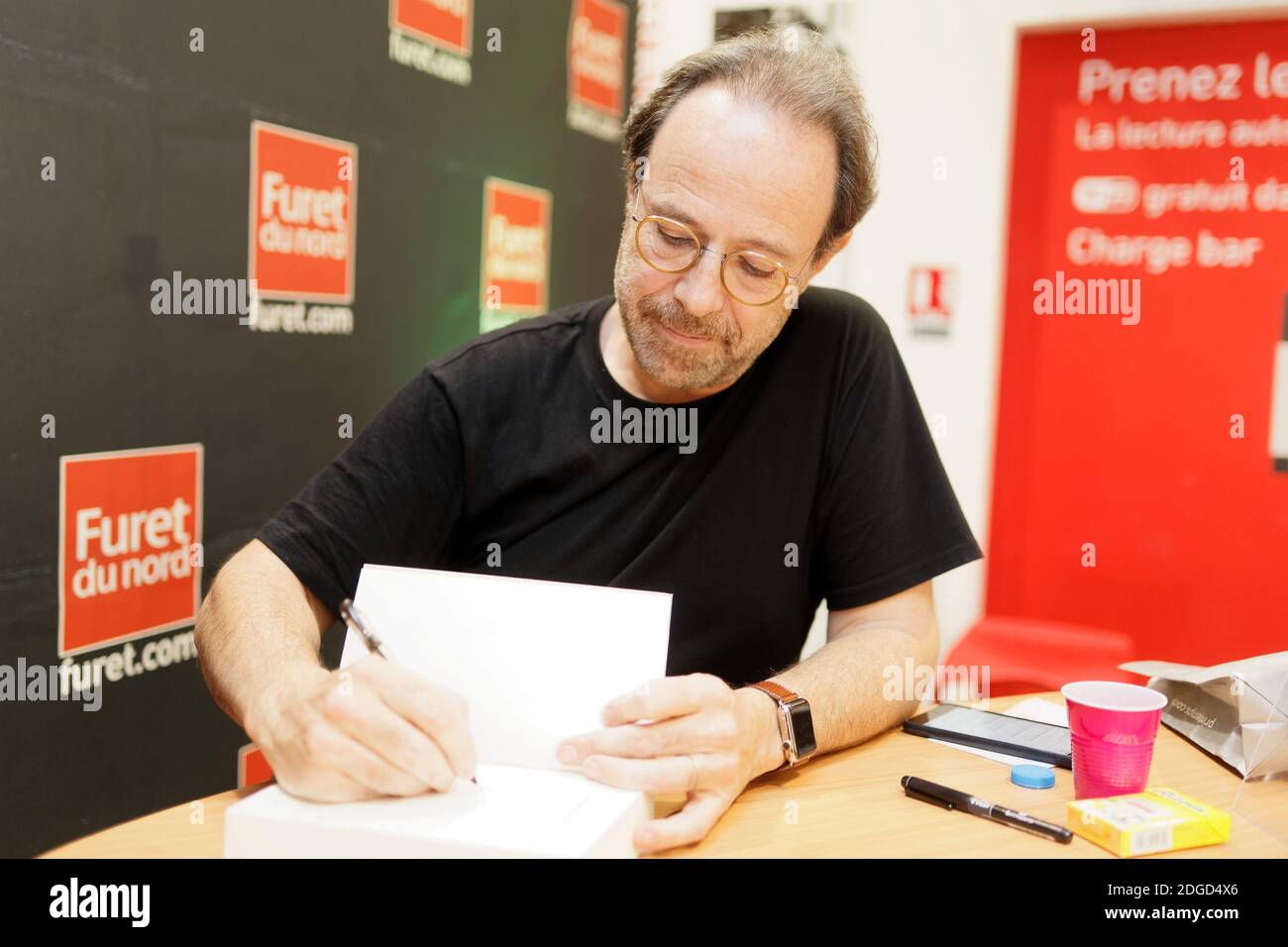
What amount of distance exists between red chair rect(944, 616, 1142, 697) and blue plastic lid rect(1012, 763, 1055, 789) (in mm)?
1393

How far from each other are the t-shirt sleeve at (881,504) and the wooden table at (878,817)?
29 centimetres

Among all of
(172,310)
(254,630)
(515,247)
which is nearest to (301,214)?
(172,310)

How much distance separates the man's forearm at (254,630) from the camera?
3.87ft

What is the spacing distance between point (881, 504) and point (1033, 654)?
1367mm

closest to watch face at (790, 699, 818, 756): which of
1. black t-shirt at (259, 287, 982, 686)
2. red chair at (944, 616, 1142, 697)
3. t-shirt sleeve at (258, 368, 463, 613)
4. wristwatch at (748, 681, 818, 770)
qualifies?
wristwatch at (748, 681, 818, 770)

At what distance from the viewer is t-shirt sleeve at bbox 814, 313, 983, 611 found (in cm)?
157

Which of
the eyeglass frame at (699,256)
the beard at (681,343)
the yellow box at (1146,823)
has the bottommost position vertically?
the yellow box at (1146,823)

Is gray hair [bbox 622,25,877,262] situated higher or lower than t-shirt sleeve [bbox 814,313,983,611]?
higher

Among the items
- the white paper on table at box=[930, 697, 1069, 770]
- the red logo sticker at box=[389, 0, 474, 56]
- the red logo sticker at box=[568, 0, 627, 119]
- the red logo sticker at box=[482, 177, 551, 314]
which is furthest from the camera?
the red logo sticker at box=[568, 0, 627, 119]

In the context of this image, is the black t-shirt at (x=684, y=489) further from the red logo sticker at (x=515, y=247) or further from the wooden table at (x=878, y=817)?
the red logo sticker at (x=515, y=247)

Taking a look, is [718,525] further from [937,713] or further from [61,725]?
[61,725]

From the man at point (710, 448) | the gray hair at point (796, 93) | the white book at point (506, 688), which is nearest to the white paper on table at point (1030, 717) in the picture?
the man at point (710, 448)

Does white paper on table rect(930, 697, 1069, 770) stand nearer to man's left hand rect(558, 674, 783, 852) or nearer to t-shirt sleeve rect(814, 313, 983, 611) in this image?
t-shirt sleeve rect(814, 313, 983, 611)
